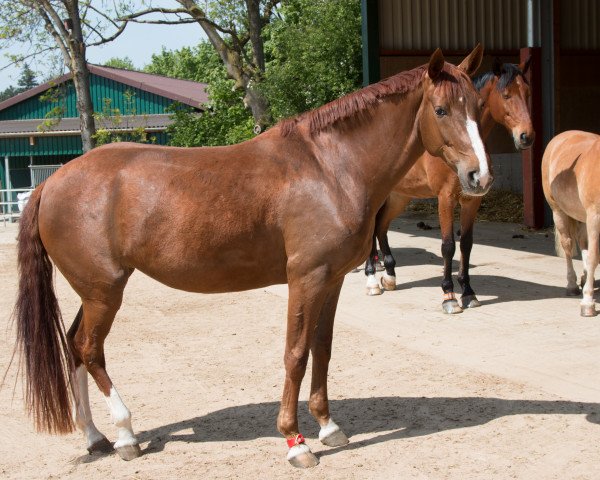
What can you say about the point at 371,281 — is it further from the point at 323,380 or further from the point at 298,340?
the point at 298,340

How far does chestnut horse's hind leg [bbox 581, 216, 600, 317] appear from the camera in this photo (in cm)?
699

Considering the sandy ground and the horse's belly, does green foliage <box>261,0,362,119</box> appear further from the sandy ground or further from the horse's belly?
the horse's belly

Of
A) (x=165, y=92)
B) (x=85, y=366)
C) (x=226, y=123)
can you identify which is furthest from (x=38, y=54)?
(x=85, y=366)

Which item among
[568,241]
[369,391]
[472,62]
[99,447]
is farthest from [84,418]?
[568,241]

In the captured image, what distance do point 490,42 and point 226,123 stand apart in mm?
10948

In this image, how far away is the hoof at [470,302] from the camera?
302 inches

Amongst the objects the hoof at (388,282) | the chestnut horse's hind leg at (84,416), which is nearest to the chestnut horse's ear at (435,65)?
the chestnut horse's hind leg at (84,416)

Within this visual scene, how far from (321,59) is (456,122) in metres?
13.1

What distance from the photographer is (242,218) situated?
13.3 ft

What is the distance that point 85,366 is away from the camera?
4.29 meters

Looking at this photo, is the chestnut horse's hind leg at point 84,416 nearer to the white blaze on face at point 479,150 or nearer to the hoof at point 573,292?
the white blaze on face at point 479,150

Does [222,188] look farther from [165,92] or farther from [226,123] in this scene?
[165,92]

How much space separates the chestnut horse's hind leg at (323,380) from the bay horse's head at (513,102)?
3.67 metres

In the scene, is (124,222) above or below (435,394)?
above
